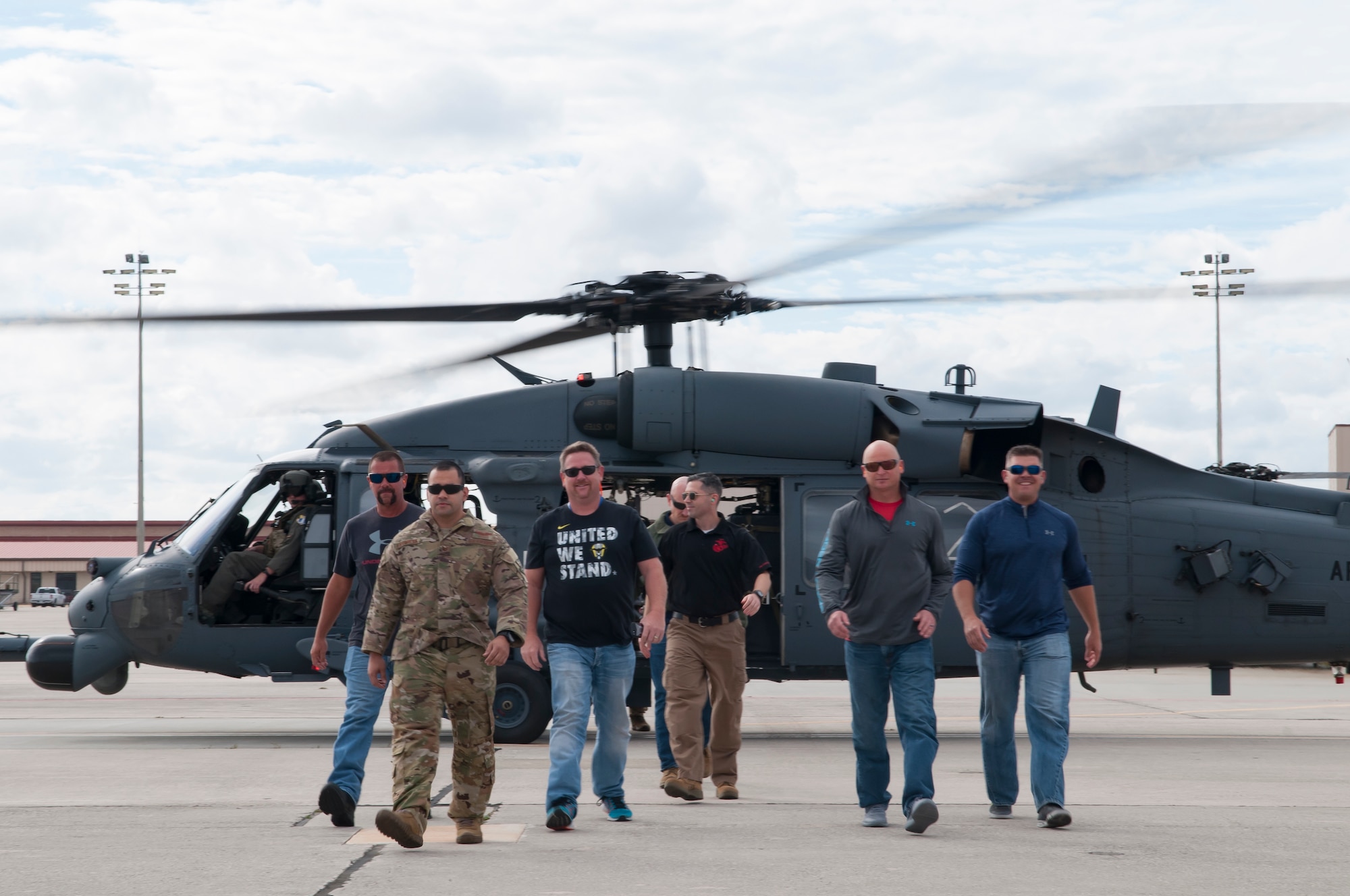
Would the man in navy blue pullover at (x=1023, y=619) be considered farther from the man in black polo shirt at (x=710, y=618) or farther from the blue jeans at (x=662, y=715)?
the blue jeans at (x=662, y=715)

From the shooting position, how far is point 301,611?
1151 centimetres

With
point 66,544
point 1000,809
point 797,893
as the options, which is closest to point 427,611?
point 797,893

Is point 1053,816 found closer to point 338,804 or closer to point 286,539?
point 338,804

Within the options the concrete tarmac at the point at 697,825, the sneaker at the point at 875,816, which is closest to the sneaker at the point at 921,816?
the concrete tarmac at the point at 697,825

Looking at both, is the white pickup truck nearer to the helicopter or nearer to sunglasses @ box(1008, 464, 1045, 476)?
the helicopter

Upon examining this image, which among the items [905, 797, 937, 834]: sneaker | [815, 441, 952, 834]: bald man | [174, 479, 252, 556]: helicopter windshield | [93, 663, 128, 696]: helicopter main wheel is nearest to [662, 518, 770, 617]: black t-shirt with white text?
Answer: [815, 441, 952, 834]: bald man

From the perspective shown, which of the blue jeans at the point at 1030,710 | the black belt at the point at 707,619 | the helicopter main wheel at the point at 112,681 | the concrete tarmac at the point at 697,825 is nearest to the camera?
the concrete tarmac at the point at 697,825

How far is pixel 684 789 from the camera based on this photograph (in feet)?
24.8

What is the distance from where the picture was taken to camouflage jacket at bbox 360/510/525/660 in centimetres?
626

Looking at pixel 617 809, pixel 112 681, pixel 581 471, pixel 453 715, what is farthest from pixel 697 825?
pixel 112 681

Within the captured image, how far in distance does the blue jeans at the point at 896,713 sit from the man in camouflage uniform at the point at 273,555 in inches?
233

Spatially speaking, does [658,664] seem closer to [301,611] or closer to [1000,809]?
[1000,809]

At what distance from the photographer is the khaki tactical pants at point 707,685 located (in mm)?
7836

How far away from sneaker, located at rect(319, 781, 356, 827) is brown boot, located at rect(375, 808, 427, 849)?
0.63 metres
